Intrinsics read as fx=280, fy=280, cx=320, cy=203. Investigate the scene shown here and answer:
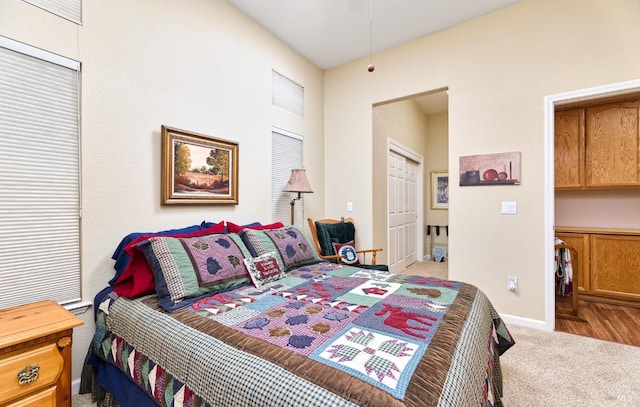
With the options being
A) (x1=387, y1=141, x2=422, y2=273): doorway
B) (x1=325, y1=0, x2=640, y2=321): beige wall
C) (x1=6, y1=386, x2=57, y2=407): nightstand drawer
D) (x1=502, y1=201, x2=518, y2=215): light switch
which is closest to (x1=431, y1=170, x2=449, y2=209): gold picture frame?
(x1=387, y1=141, x2=422, y2=273): doorway

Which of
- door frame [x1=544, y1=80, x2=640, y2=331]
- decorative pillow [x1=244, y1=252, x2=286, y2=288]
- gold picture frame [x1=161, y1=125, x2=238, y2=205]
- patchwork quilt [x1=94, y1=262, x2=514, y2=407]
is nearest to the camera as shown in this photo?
patchwork quilt [x1=94, y1=262, x2=514, y2=407]

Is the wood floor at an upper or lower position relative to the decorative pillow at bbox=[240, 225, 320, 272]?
lower

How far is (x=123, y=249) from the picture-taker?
71.8 inches

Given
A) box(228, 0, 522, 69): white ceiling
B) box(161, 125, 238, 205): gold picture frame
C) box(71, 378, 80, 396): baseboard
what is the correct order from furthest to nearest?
box(228, 0, 522, 69): white ceiling, box(161, 125, 238, 205): gold picture frame, box(71, 378, 80, 396): baseboard

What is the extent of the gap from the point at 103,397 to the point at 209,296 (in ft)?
2.79

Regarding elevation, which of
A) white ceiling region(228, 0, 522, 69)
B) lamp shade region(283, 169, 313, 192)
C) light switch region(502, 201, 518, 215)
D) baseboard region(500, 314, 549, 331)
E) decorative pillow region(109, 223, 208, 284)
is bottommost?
baseboard region(500, 314, 549, 331)

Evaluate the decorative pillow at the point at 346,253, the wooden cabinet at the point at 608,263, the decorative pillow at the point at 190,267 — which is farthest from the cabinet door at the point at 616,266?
the decorative pillow at the point at 190,267

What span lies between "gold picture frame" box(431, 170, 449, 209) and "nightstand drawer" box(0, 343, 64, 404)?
602cm

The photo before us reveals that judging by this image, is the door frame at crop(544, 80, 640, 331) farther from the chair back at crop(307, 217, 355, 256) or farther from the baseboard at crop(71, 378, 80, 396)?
the baseboard at crop(71, 378, 80, 396)

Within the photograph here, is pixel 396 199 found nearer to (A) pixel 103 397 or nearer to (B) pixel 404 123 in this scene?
(B) pixel 404 123

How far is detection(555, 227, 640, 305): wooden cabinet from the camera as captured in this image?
320cm

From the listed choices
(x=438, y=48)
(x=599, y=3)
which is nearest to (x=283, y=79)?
(x=438, y=48)

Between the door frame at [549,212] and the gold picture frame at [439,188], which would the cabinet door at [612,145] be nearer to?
the door frame at [549,212]

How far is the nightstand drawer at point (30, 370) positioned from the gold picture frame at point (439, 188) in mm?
6018
